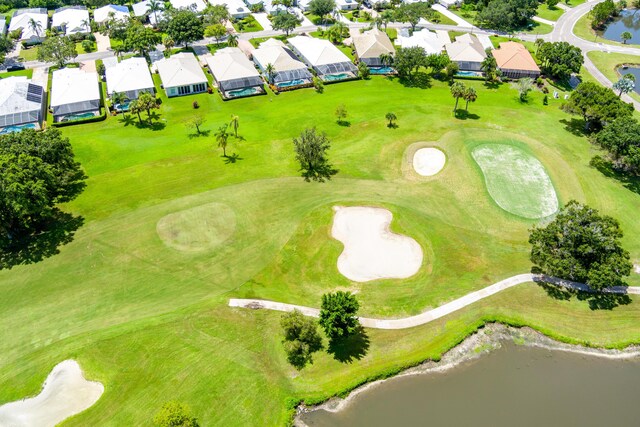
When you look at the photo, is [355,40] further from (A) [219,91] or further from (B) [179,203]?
(B) [179,203]

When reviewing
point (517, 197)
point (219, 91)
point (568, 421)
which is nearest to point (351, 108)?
point (219, 91)

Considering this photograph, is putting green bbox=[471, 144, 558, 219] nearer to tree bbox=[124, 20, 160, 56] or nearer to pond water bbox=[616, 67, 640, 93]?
pond water bbox=[616, 67, 640, 93]

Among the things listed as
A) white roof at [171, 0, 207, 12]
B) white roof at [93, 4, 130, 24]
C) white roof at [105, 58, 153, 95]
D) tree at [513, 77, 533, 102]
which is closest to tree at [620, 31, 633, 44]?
tree at [513, 77, 533, 102]

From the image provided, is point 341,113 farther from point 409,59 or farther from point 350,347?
point 350,347

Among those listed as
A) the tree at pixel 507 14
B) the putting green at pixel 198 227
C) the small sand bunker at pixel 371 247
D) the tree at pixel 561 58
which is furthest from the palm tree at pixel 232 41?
the tree at pixel 561 58

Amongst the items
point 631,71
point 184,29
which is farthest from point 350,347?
point 631,71

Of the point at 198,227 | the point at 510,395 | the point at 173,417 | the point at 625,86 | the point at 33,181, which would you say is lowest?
the point at 510,395
